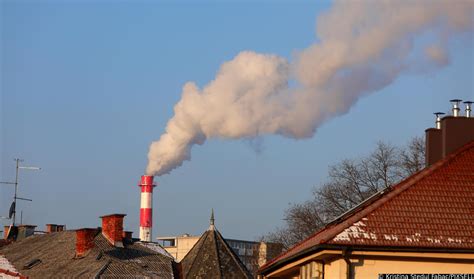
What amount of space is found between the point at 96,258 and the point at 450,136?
19.3m

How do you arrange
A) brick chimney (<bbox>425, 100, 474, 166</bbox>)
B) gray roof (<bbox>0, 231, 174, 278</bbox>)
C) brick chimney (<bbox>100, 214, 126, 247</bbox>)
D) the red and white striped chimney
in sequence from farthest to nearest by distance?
the red and white striped chimney
brick chimney (<bbox>100, 214, 126, 247</bbox>)
gray roof (<bbox>0, 231, 174, 278</bbox>)
brick chimney (<bbox>425, 100, 474, 166</bbox>)

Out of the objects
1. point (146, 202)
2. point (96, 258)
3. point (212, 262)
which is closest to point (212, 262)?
point (212, 262)

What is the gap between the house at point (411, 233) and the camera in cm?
2461

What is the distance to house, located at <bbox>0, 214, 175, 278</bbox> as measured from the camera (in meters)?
43.7

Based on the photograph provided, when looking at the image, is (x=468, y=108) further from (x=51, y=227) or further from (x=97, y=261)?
(x=51, y=227)

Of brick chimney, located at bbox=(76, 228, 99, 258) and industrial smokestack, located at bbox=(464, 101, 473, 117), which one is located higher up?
industrial smokestack, located at bbox=(464, 101, 473, 117)

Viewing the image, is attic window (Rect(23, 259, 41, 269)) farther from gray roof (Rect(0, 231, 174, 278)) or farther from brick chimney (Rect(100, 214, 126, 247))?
brick chimney (Rect(100, 214, 126, 247))

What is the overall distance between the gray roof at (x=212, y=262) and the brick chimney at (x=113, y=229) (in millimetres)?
3288

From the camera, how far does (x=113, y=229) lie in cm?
4691

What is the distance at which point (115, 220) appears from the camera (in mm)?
47125

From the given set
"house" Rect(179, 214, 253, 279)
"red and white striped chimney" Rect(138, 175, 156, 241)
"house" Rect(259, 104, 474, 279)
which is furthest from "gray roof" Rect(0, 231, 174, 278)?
"house" Rect(259, 104, 474, 279)

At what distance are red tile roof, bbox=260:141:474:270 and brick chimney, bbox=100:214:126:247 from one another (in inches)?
809

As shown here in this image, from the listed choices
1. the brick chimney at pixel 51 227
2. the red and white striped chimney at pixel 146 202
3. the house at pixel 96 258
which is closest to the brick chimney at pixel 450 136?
the house at pixel 96 258

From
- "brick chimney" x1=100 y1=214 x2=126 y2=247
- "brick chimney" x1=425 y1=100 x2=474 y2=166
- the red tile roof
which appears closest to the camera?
the red tile roof
